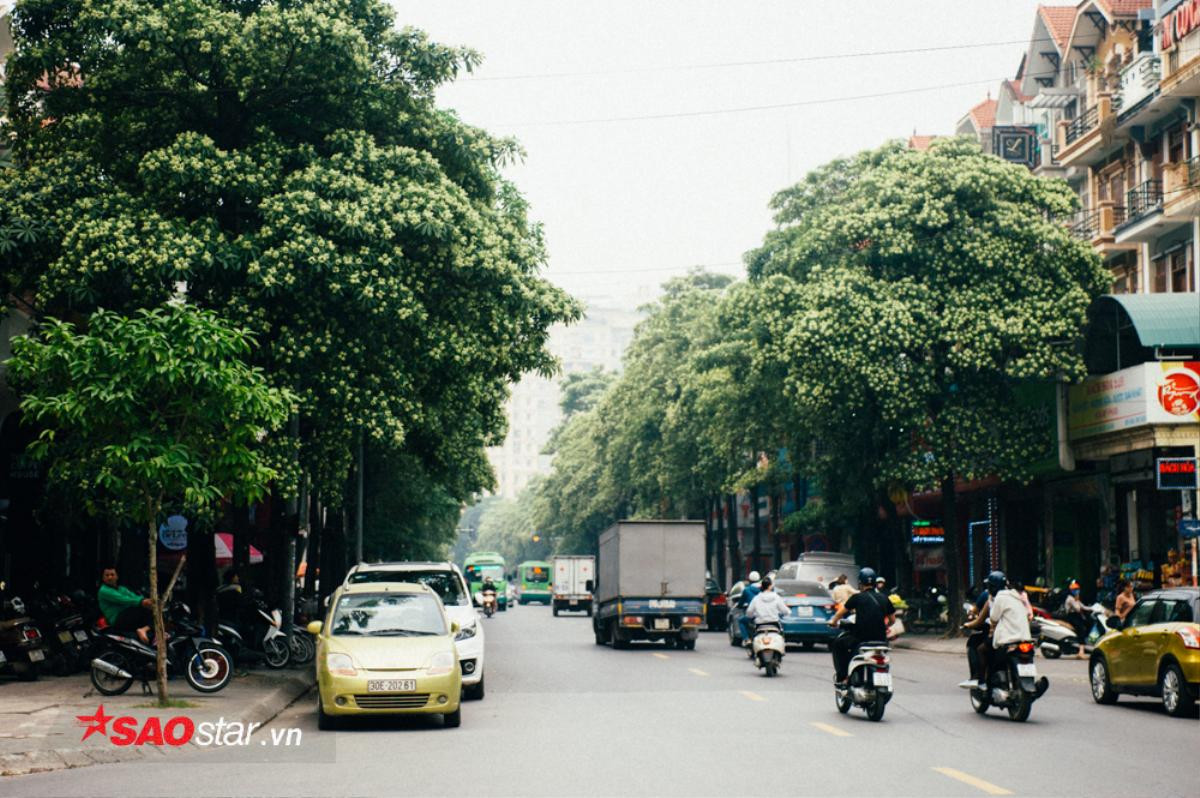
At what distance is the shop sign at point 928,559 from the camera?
52.4m

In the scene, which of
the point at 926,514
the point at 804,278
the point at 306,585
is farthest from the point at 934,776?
the point at 926,514

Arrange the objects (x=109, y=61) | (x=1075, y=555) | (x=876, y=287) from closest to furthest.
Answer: (x=109, y=61), (x=876, y=287), (x=1075, y=555)

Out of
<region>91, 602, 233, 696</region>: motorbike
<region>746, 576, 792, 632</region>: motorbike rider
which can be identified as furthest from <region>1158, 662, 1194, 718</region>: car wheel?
<region>91, 602, 233, 696</region>: motorbike

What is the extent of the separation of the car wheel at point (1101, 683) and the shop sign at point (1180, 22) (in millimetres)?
21233

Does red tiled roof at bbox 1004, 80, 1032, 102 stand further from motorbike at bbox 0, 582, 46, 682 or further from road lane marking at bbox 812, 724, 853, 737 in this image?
motorbike at bbox 0, 582, 46, 682

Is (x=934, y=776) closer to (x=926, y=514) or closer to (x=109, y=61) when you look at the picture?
(x=109, y=61)

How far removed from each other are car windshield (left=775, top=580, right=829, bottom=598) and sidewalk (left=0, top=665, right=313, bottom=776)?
1249 cm

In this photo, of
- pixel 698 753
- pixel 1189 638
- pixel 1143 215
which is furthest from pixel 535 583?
pixel 698 753

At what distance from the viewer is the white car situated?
1955 cm

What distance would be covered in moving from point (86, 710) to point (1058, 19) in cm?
4216

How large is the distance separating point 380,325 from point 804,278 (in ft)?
66.2

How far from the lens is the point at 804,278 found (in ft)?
133

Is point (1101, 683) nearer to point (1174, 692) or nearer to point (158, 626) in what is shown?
point (1174, 692)

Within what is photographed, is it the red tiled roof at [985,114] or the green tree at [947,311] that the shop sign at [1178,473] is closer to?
the green tree at [947,311]
